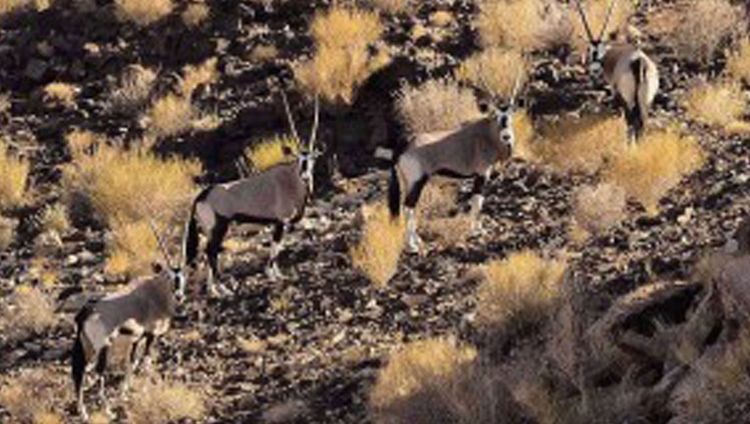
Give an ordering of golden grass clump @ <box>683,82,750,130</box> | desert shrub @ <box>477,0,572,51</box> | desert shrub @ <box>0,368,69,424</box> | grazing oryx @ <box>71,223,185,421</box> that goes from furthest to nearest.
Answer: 1. desert shrub @ <box>477,0,572,51</box>
2. golden grass clump @ <box>683,82,750,130</box>
3. desert shrub @ <box>0,368,69,424</box>
4. grazing oryx @ <box>71,223,185,421</box>

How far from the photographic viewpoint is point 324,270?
48.2ft

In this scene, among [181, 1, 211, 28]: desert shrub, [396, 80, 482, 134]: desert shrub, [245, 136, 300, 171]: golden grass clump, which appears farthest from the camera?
[181, 1, 211, 28]: desert shrub

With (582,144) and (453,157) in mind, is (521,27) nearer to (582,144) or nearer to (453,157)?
(582,144)

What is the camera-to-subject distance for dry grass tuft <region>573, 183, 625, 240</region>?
14.2 meters

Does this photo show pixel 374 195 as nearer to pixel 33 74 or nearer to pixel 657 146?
pixel 657 146

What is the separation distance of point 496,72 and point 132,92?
598cm

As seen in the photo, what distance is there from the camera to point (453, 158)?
48.0 feet

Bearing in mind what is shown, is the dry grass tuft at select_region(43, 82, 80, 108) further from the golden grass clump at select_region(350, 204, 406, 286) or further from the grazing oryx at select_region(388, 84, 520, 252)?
the grazing oryx at select_region(388, 84, 520, 252)

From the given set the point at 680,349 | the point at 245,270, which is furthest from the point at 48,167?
the point at 680,349

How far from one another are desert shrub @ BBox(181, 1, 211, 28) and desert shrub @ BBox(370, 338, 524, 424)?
10932 millimetres

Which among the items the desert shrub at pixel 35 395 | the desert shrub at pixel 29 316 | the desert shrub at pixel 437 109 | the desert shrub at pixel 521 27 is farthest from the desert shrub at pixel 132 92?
the desert shrub at pixel 35 395

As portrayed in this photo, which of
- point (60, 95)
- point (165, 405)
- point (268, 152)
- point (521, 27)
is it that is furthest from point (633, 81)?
point (60, 95)

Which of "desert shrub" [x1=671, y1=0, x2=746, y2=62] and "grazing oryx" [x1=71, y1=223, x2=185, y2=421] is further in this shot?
"desert shrub" [x1=671, y1=0, x2=746, y2=62]

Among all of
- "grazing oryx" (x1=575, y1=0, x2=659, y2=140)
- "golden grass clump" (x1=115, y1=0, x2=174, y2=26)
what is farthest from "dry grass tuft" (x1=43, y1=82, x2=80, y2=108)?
"grazing oryx" (x1=575, y1=0, x2=659, y2=140)
